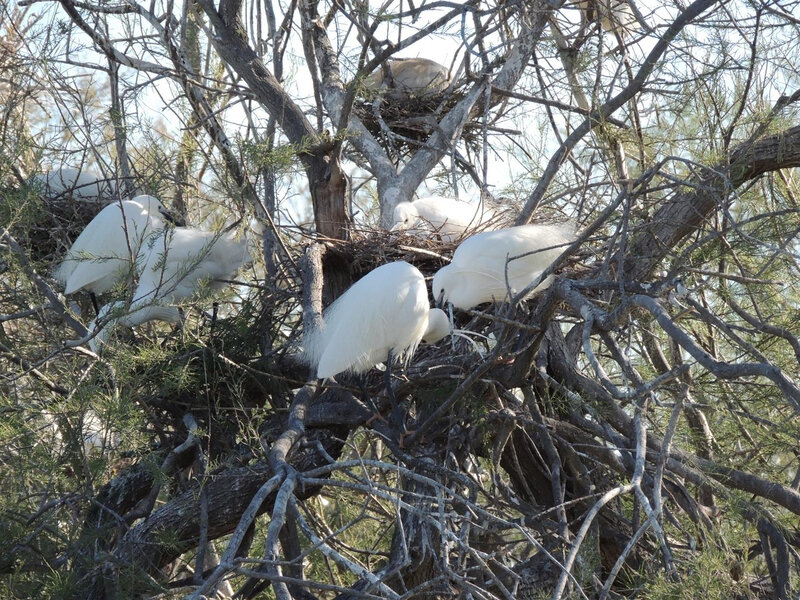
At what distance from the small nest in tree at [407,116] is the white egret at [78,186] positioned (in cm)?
133

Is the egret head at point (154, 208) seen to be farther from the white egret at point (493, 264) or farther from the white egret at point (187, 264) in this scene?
Result: the white egret at point (493, 264)

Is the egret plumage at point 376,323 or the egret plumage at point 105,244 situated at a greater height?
the egret plumage at point 105,244

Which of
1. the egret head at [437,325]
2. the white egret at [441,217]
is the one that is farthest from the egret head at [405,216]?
the egret head at [437,325]

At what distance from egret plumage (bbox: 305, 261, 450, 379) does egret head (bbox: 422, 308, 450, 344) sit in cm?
8

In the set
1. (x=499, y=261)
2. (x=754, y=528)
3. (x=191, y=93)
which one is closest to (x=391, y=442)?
(x=499, y=261)

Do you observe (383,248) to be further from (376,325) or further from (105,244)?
(105,244)

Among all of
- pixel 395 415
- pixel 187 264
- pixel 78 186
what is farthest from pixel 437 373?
pixel 78 186

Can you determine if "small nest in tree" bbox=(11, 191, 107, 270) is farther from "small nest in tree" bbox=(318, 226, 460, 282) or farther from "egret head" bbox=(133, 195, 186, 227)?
"small nest in tree" bbox=(318, 226, 460, 282)

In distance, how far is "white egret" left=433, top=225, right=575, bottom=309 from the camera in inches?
115

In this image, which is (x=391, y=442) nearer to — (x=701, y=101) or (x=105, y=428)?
(x=105, y=428)

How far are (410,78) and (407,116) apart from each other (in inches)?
19.8

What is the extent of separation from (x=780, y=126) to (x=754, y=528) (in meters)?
1.16

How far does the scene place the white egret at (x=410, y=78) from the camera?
193 inches

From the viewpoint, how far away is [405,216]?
366 centimetres
